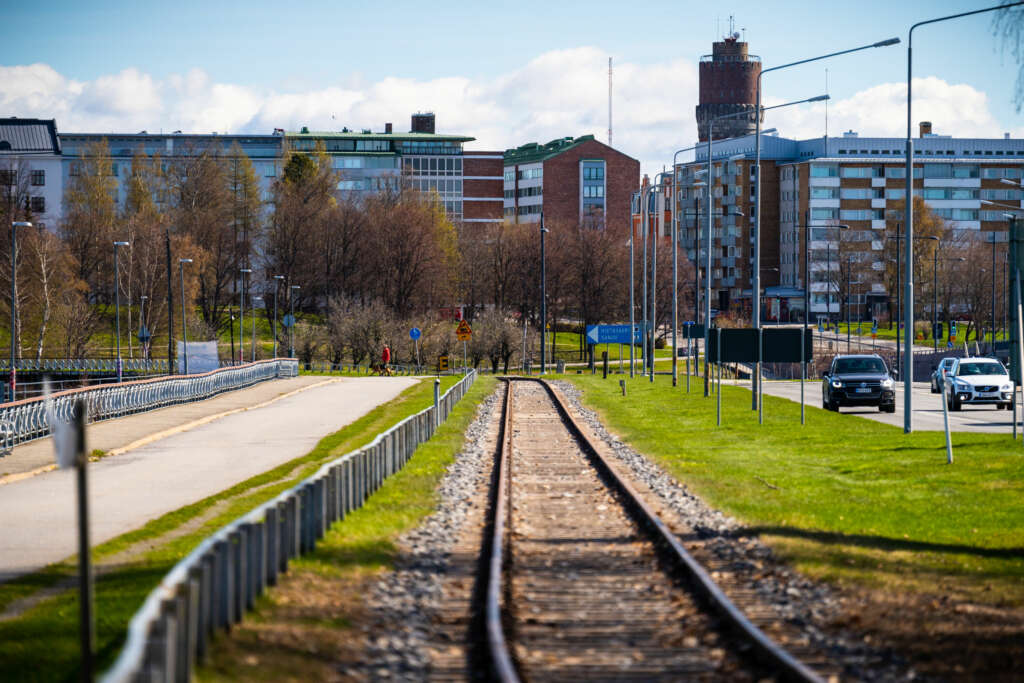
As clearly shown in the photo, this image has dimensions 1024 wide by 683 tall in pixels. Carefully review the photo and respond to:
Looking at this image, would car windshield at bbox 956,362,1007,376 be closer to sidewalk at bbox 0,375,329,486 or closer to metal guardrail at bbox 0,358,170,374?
sidewalk at bbox 0,375,329,486

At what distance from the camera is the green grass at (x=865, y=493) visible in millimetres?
13383

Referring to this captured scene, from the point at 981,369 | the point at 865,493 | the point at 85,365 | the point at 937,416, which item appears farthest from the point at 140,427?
the point at 85,365

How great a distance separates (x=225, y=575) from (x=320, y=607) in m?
1.62

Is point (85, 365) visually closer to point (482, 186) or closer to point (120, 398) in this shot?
point (120, 398)

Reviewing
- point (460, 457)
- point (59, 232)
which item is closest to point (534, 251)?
point (59, 232)

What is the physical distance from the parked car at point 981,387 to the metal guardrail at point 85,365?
55.5m

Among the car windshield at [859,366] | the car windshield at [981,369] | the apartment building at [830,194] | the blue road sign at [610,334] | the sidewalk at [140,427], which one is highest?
the apartment building at [830,194]

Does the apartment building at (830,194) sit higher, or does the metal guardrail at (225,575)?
the apartment building at (830,194)

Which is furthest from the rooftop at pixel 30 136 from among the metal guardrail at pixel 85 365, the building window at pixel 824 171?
the building window at pixel 824 171

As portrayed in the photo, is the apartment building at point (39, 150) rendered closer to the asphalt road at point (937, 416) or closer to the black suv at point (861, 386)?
the asphalt road at point (937, 416)

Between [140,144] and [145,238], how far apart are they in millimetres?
57548

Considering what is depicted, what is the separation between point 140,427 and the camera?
131 feet

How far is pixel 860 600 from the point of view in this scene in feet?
38.1

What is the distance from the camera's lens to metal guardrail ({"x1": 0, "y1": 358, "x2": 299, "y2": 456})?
33531mm
